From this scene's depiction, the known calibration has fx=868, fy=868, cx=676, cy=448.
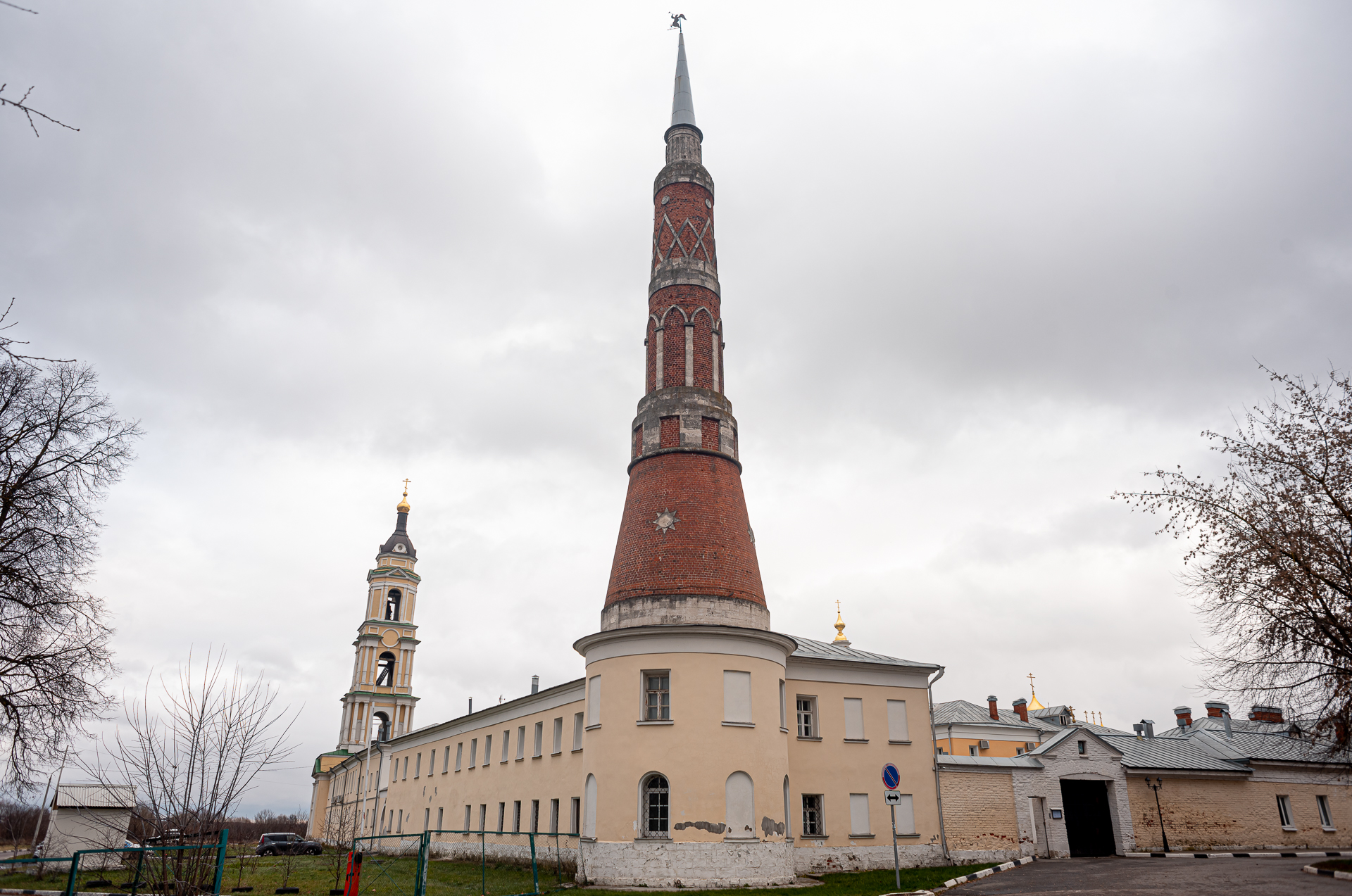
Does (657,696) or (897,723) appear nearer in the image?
(657,696)

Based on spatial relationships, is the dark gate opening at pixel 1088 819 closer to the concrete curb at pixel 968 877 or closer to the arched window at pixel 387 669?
the concrete curb at pixel 968 877

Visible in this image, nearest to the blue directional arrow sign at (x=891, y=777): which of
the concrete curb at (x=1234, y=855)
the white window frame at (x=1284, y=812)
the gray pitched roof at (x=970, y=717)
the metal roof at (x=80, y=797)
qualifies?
the concrete curb at (x=1234, y=855)

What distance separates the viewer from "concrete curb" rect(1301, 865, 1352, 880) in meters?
15.9

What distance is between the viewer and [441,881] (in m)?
22.9

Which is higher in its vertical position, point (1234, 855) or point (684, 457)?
point (684, 457)

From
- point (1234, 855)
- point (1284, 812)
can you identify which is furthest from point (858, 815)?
point (1284, 812)

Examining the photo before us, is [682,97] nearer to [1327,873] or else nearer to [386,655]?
[1327,873]

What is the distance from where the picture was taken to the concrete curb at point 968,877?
623 inches

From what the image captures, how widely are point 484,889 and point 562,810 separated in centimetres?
739

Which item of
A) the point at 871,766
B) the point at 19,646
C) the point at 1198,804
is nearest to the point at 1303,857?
the point at 1198,804

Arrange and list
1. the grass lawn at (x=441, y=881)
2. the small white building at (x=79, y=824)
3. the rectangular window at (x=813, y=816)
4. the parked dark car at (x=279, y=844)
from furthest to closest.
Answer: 1. the parked dark car at (x=279, y=844)
2. the small white building at (x=79, y=824)
3. the rectangular window at (x=813, y=816)
4. the grass lawn at (x=441, y=881)

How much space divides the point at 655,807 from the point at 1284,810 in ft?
78.7

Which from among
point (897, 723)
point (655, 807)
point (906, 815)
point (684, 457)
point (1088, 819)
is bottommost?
point (1088, 819)

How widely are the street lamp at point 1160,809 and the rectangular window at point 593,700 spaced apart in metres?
18.6
